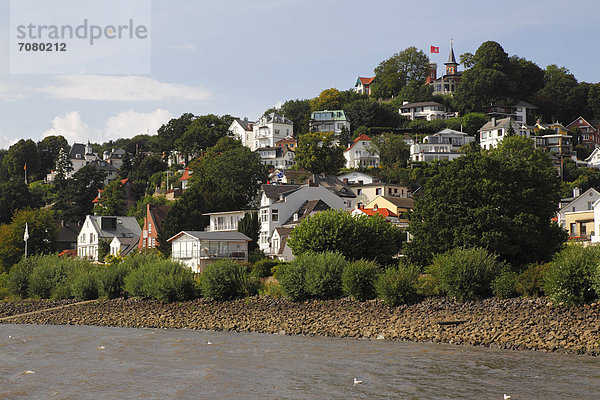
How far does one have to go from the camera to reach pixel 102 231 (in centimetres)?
9344

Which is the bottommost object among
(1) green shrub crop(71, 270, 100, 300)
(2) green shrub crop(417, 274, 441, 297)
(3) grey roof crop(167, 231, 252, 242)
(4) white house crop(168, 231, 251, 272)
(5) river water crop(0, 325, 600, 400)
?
(5) river water crop(0, 325, 600, 400)

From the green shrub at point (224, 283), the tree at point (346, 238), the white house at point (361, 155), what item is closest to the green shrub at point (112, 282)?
the green shrub at point (224, 283)

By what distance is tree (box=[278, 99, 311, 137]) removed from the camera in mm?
151812

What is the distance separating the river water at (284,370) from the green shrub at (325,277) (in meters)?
7.37

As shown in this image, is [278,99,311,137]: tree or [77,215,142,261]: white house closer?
[77,215,142,261]: white house

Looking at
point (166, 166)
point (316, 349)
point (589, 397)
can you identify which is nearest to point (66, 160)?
point (166, 166)

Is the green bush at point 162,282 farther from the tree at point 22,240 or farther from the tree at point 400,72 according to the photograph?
the tree at point 400,72

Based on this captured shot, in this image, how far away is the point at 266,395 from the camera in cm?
2419

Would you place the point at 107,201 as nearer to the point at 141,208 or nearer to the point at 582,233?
the point at 141,208

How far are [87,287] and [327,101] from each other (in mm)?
102049

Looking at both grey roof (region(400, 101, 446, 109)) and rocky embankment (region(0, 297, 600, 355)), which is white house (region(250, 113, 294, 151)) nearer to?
grey roof (region(400, 101, 446, 109))

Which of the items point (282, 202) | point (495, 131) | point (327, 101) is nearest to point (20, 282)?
point (282, 202)

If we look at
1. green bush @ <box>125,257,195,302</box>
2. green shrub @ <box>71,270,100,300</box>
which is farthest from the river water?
green shrub @ <box>71,270,100,300</box>

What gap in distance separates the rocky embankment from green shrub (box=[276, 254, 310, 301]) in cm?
70
